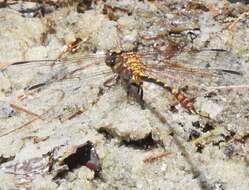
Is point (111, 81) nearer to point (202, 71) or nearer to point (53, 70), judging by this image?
point (53, 70)

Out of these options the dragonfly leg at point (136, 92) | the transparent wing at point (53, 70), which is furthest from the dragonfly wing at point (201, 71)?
the transparent wing at point (53, 70)

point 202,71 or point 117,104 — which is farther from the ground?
point 202,71

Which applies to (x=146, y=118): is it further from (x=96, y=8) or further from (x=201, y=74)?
(x=96, y=8)

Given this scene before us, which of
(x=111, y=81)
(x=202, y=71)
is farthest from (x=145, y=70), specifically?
(x=202, y=71)

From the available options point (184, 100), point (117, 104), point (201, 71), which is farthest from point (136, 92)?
point (201, 71)

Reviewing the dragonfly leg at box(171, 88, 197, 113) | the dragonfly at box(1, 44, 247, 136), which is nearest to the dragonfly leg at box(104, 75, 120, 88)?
the dragonfly at box(1, 44, 247, 136)

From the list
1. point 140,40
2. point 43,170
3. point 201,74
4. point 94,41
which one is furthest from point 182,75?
point 43,170

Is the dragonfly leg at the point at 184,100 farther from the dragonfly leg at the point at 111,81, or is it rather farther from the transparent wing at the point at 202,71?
the dragonfly leg at the point at 111,81

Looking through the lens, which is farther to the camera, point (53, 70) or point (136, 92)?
point (53, 70)
